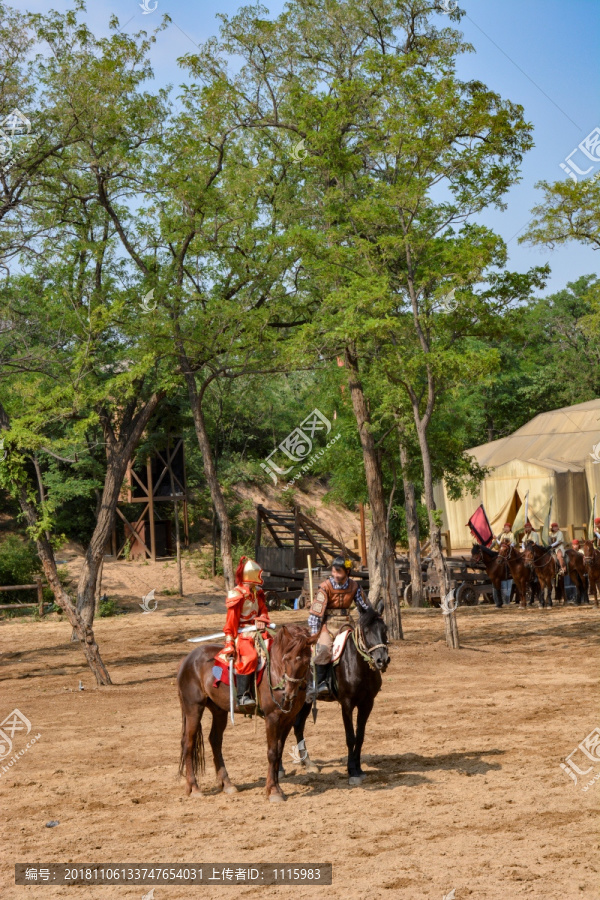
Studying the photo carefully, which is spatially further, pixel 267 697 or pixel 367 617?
pixel 367 617

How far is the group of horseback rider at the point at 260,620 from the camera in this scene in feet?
30.3

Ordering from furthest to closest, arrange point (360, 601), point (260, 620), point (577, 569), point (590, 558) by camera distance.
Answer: point (577, 569)
point (590, 558)
point (360, 601)
point (260, 620)

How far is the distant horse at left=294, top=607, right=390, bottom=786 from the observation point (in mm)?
9789

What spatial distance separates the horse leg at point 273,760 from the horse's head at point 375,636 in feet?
4.10

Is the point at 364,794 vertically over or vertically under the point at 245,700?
under

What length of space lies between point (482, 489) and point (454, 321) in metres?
22.1

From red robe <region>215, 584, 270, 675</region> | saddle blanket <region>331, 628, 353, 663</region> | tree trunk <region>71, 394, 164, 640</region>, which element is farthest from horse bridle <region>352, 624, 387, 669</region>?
tree trunk <region>71, 394, 164, 640</region>

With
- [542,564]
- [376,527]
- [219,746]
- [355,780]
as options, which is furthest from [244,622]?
[542,564]

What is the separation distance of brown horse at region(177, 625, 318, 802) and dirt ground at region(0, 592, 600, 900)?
0.93 feet

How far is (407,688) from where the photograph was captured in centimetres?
1561

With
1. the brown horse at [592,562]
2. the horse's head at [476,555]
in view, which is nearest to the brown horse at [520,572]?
the horse's head at [476,555]

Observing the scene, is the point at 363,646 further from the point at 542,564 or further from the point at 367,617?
the point at 542,564

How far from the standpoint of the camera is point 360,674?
9.97 metres

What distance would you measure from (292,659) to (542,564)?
20692 mm
